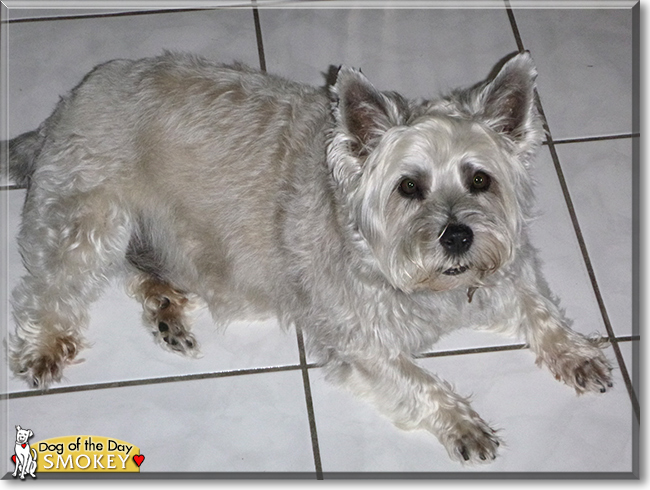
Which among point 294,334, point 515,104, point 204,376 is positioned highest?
point 515,104

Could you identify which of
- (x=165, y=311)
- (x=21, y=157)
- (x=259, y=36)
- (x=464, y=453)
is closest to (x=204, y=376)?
(x=165, y=311)

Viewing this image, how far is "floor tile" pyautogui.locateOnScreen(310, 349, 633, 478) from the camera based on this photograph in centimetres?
326

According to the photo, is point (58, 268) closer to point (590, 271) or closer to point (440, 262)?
point (440, 262)

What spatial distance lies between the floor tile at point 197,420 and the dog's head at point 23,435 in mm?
22

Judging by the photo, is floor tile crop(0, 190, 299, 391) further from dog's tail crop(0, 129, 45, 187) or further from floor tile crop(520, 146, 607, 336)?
floor tile crop(520, 146, 607, 336)

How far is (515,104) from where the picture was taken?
2.84 m

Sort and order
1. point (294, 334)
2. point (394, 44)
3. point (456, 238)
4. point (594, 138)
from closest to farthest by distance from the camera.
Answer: point (456, 238) < point (294, 334) < point (594, 138) < point (394, 44)

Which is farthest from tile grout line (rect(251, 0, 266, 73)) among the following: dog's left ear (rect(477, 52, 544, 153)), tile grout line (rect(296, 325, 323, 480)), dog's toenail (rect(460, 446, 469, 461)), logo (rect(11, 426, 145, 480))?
dog's toenail (rect(460, 446, 469, 461))

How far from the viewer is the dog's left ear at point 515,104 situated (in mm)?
2744

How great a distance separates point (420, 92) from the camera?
4.29 metres

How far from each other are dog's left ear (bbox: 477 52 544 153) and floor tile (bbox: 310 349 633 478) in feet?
3.43

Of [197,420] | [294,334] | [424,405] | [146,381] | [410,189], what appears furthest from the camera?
[294,334]

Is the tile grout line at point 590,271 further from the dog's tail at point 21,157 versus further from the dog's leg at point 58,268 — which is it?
the dog's tail at point 21,157

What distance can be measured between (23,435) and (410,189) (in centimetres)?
185
